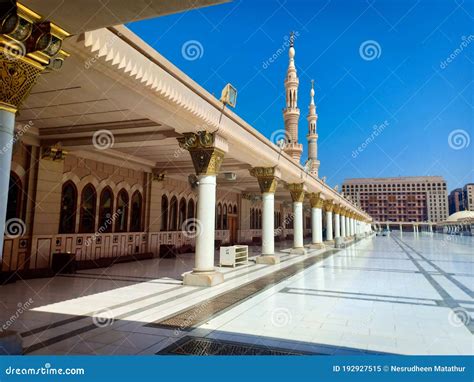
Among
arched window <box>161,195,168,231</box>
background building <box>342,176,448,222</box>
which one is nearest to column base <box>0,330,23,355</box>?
arched window <box>161,195,168,231</box>

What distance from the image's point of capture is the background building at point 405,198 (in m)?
98.9

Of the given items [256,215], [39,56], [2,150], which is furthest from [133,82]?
[256,215]

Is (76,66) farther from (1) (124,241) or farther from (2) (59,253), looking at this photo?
(1) (124,241)

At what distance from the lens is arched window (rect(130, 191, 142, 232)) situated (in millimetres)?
13166

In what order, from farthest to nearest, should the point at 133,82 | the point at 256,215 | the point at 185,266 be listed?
the point at 256,215
the point at 185,266
the point at 133,82

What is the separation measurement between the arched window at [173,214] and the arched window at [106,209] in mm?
3871

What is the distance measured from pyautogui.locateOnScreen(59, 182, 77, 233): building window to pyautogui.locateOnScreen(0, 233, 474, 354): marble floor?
1.92 m

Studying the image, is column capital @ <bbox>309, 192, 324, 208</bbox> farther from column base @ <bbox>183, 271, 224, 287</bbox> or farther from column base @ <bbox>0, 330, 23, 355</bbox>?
column base @ <bbox>0, 330, 23, 355</bbox>

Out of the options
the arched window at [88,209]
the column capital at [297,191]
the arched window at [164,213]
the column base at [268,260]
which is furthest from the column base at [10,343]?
the column capital at [297,191]

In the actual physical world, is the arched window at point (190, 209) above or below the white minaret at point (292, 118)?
below

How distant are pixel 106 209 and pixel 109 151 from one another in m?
2.19

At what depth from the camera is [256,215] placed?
26422mm

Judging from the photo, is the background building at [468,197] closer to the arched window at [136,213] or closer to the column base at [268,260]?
the column base at [268,260]

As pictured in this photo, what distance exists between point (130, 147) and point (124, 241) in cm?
396
